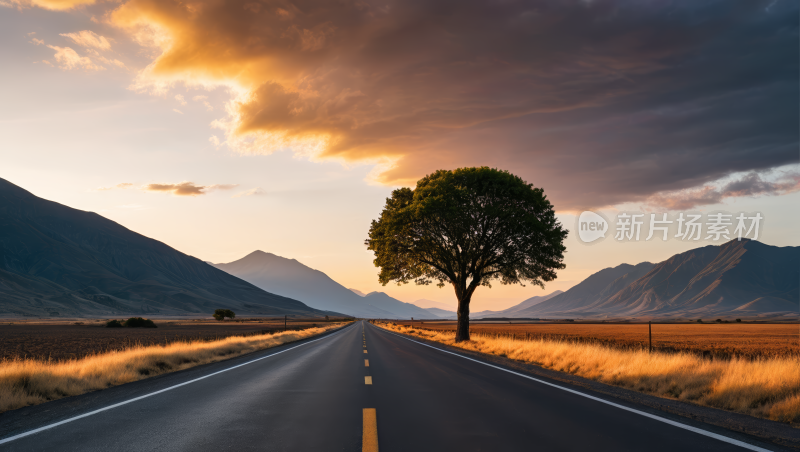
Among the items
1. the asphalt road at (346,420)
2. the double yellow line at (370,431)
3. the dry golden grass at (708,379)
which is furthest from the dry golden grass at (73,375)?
the dry golden grass at (708,379)

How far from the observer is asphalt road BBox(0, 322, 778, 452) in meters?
6.62

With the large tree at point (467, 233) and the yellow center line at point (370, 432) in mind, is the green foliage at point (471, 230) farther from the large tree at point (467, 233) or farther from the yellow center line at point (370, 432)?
the yellow center line at point (370, 432)

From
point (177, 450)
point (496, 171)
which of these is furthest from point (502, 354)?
point (177, 450)

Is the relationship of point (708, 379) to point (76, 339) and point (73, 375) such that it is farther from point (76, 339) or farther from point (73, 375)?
point (76, 339)

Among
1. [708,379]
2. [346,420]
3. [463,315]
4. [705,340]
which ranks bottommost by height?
[705,340]

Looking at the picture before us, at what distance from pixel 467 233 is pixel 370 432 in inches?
1042

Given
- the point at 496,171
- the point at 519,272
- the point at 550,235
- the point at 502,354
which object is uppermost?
the point at 496,171

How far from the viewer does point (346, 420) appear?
802 cm

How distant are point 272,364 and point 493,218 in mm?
18229

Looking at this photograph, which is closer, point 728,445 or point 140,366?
point 728,445

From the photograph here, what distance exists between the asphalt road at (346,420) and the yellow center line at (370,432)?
0.02 m

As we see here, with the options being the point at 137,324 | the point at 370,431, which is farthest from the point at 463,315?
the point at 137,324

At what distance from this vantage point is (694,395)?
1110 centimetres

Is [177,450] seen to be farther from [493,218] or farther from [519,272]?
[519,272]
